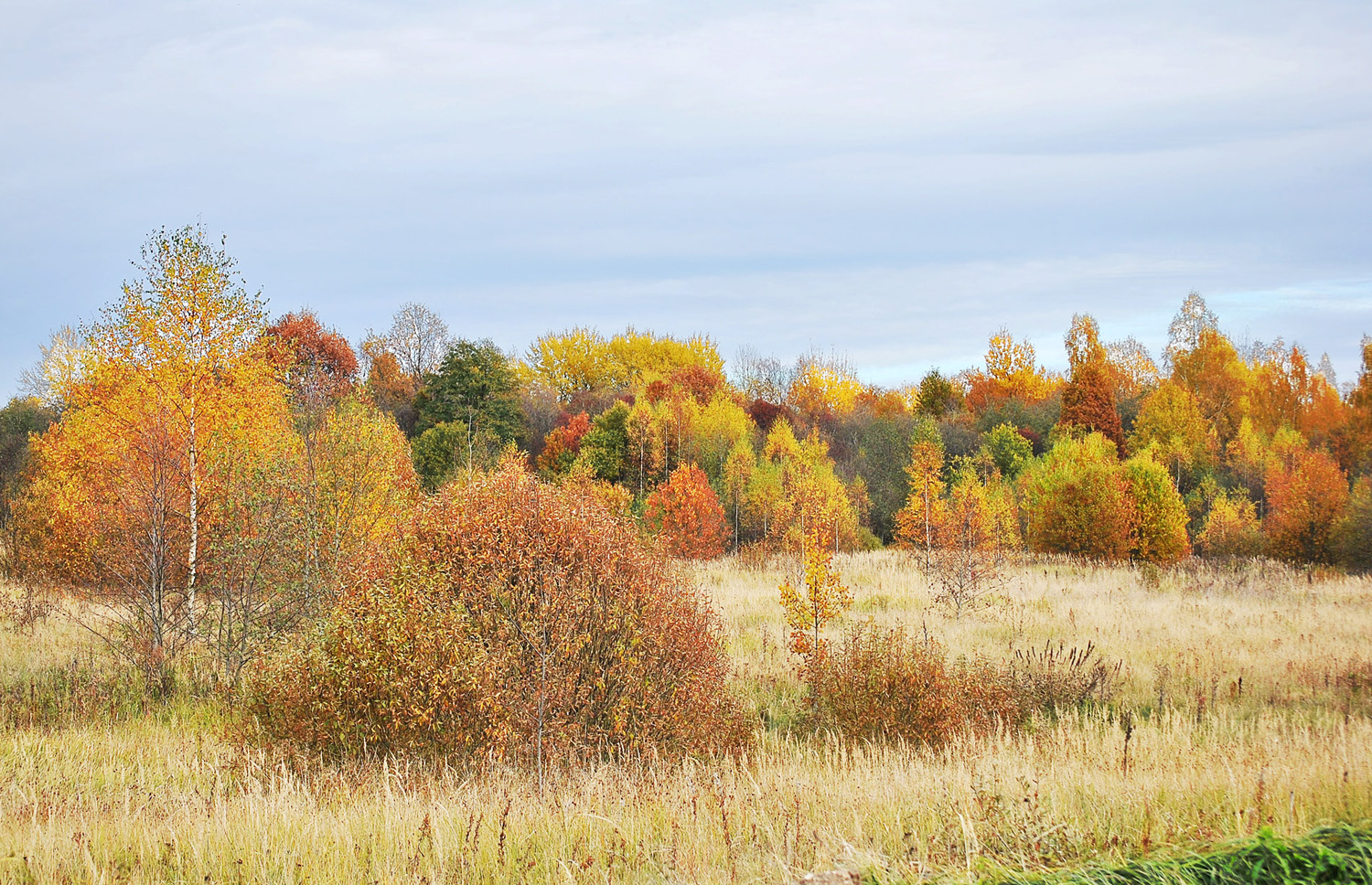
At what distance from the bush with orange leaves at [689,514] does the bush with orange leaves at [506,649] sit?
84.0 ft

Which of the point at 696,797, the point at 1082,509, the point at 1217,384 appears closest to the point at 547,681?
the point at 696,797

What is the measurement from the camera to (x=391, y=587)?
31.1 feet

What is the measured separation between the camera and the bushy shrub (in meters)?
11.5

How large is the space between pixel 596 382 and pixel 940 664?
59505 mm

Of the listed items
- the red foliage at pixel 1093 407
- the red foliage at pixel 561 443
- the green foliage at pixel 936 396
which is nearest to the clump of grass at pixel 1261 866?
the red foliage at pixel 561 443

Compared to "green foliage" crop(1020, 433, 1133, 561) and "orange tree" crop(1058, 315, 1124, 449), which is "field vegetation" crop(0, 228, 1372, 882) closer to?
"green foliage" crop(1020, 433, 1133, 561)

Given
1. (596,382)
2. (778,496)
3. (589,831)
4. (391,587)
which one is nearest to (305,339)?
(596,382)

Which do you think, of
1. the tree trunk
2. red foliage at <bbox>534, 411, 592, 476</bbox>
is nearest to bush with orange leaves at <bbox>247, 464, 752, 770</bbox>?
the tree trunk

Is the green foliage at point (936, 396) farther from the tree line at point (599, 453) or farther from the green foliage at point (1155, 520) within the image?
the green foliage at point (1155, 520)

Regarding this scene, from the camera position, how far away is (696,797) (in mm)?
6504

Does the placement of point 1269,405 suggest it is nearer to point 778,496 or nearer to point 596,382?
point 778,496

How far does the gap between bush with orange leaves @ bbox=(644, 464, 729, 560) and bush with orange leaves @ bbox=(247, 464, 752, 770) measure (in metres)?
25.6

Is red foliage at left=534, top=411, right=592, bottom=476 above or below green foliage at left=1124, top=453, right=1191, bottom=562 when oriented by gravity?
above

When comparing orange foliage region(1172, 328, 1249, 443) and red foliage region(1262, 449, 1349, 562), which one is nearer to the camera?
red foliage region(1262, 449, 1349, 562)
